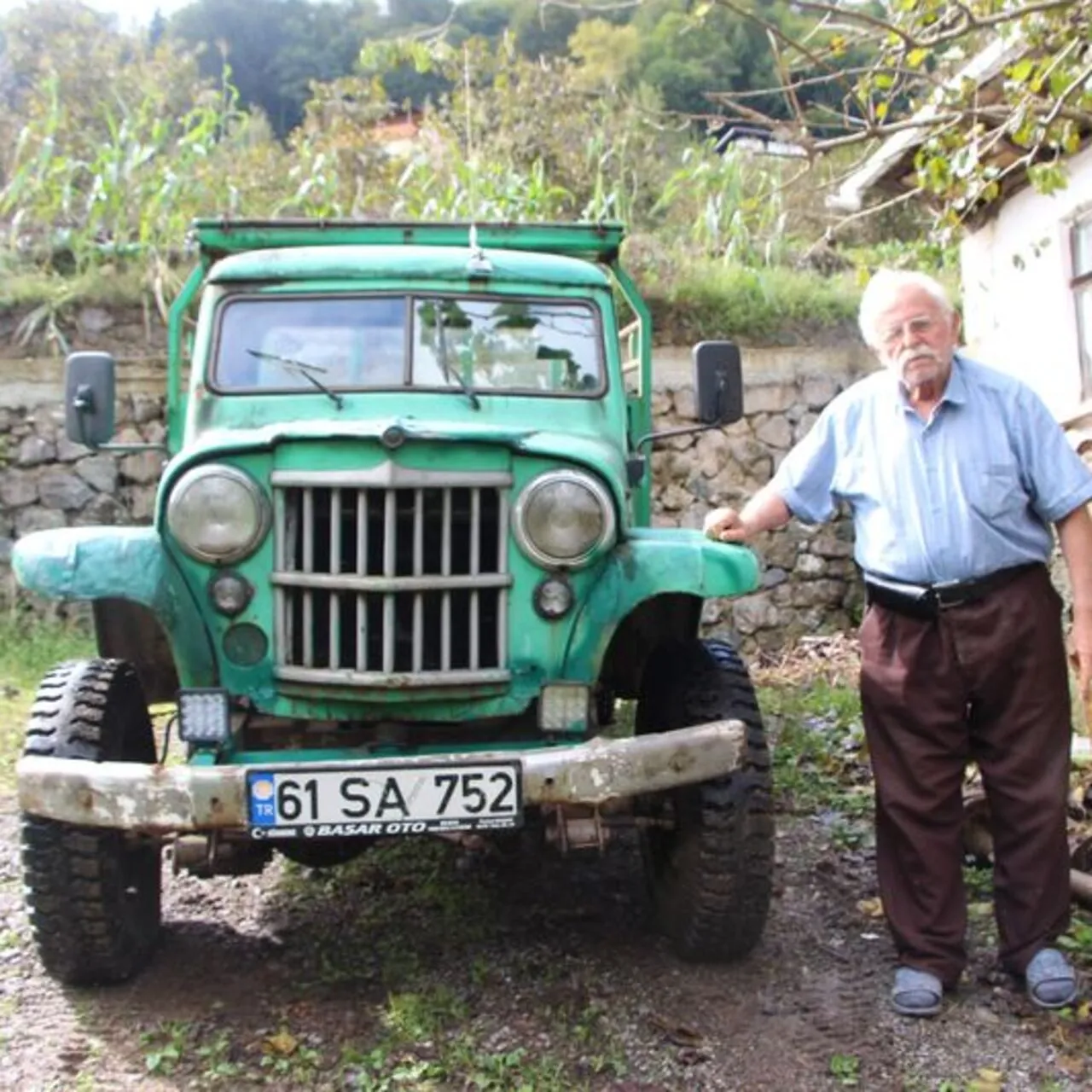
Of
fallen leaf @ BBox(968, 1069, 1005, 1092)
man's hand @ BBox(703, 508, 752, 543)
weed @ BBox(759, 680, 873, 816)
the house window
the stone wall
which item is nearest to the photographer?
fallen leaf @ BBox(968, 1069, 1005, 1092)

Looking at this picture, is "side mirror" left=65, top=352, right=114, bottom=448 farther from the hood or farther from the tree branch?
the tree branch

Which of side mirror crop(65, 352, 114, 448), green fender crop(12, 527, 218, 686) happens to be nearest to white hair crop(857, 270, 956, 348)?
green fender crop(12, 527, 218, 686)

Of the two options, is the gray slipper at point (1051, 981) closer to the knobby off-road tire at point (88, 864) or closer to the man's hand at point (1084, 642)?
the man's hand at point (1084, 642)

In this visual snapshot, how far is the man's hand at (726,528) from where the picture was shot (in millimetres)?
3387

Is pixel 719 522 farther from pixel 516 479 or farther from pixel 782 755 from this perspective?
pixel 782 755

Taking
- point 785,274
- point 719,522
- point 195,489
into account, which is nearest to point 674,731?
point 719,522

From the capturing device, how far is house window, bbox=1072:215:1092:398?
7.92m

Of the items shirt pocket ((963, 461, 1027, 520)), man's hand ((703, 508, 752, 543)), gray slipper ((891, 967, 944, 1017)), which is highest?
shirt pocket ((963, 461, 1027, 520))

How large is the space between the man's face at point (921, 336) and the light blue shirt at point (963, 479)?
67 millimetres

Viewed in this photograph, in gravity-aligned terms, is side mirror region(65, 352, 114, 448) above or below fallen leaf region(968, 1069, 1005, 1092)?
above

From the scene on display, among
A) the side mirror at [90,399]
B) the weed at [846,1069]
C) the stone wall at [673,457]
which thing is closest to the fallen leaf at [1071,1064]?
the weed at [846,1069]

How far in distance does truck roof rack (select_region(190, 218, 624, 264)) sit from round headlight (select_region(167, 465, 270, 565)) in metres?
1.74

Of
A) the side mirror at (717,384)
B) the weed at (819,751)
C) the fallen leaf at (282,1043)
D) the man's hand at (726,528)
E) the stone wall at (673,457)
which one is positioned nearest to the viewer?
the fallen leaf at (282,1043)

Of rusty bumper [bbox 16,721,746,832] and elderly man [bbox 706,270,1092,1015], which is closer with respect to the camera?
rusty bumper [bbox 16,721,746,832]
